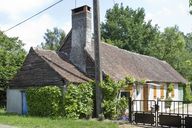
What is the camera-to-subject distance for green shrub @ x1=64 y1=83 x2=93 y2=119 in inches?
792

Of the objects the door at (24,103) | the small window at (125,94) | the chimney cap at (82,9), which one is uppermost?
the chimney cap at (82,9)

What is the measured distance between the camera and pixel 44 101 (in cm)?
2108

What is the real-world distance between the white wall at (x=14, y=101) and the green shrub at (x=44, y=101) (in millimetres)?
2088

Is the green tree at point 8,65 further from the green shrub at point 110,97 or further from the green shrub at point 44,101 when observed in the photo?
the green shrub at point 110,97

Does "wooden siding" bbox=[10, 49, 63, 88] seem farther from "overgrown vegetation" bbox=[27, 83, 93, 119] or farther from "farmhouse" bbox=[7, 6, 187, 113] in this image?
"overgrown vegetation" bbox=[27, 83, 93, 119]

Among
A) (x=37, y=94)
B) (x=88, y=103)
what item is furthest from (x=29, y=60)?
(x=88, y=103)

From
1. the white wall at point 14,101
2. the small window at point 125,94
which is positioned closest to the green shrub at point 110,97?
the small window at point 125,94

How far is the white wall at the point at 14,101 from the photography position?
78.6ft

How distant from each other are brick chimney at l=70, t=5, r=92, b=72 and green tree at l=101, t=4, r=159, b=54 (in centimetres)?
2623

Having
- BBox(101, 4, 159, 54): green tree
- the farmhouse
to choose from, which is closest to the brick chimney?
the farmhouse

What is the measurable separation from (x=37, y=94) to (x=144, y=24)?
3704 centimetres

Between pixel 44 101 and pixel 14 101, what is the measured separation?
421cm

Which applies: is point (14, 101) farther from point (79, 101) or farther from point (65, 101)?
point (79, 101)

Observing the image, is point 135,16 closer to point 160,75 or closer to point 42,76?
point 160,75
